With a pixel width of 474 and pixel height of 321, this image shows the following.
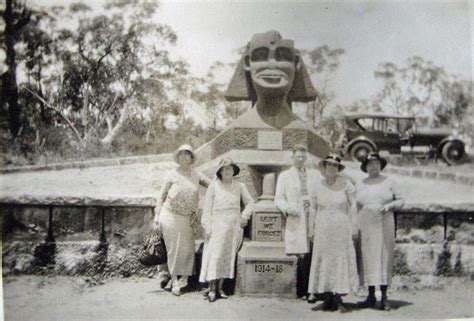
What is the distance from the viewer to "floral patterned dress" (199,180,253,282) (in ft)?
16.0

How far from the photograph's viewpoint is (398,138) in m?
8.59

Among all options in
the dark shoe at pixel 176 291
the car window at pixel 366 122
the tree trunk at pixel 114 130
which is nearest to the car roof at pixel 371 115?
the car window at pixel 366 122

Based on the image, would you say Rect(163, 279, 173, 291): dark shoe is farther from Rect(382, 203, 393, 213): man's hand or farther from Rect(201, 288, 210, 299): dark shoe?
Rect(382, 203, 393, 213): man's hand

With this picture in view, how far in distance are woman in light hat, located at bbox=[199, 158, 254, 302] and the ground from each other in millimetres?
262

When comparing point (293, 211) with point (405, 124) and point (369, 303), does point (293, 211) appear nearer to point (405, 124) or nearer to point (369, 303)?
point (369, 303)

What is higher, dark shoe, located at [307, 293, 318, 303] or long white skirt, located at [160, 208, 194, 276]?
long white skirt, located at [160, 208, 194, 276]

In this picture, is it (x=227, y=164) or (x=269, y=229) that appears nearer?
(x=227, y=164)

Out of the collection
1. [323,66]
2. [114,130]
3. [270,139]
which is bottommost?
[270,139]

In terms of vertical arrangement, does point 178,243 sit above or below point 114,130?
below

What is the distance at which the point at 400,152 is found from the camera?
893cm

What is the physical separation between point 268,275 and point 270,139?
1.59 metres

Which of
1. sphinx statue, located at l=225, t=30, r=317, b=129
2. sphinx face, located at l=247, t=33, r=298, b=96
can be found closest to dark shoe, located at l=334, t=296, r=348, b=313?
sphinx statue, located at l=225, t=30, r=317, b=129

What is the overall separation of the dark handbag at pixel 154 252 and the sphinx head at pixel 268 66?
195cm

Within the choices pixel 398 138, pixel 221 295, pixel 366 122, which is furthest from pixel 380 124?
pixel 221 295
